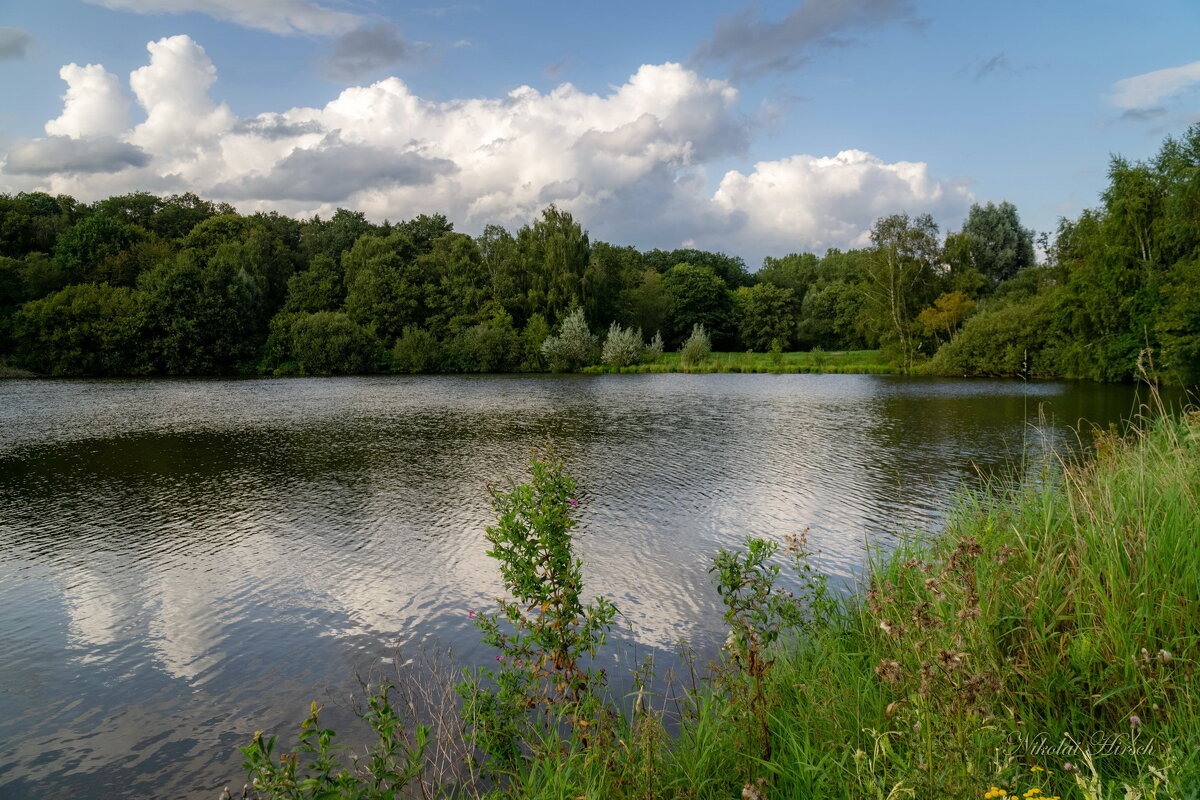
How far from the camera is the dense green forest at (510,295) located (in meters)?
41.2

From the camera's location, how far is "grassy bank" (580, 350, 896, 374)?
58.6m

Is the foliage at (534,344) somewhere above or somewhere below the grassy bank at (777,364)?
above

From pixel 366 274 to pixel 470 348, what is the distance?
57.2ft

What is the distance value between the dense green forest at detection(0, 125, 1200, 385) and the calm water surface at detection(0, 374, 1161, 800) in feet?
60.8

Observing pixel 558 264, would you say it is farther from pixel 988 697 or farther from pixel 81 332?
pixel 988 697

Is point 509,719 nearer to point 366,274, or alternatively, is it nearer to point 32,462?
point 32,462

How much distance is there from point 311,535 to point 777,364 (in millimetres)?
53171

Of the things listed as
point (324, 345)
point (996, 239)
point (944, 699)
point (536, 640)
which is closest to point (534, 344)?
point (324, 345)

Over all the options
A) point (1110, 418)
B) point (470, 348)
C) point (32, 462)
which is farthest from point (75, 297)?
point (1110, 418)

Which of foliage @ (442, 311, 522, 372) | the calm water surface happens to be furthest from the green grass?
foliage @ (442, 311, 522, 372)

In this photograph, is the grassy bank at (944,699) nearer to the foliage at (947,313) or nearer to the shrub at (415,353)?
the foliage at (947,313)

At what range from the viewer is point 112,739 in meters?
5.59

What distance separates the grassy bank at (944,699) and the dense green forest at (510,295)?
131 ft

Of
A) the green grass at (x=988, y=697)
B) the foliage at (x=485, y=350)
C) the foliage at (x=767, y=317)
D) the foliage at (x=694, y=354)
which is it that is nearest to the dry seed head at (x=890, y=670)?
the green grass at (x=988, y=697)
